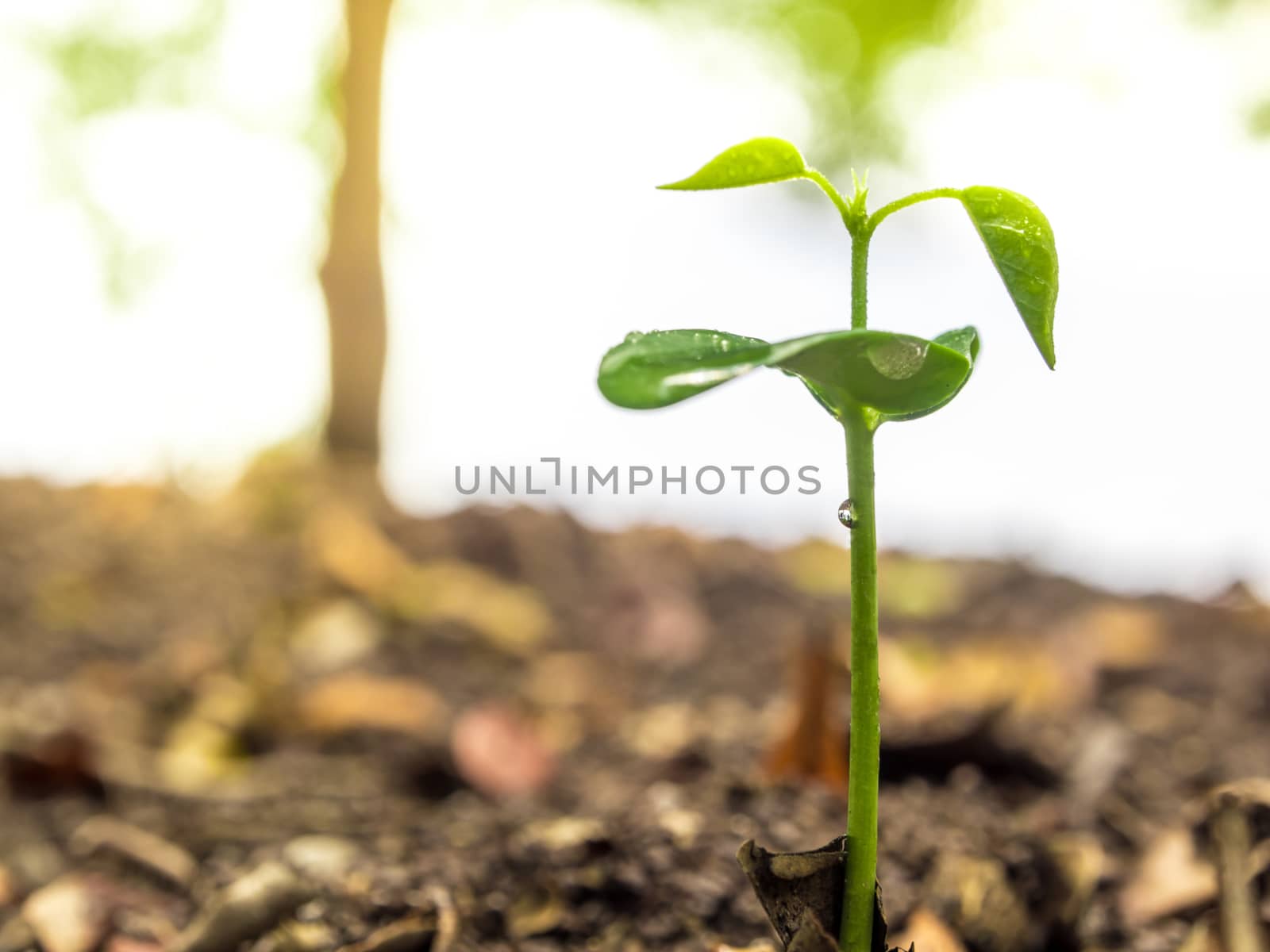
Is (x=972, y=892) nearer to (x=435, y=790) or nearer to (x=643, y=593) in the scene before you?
(x=435, y=790)

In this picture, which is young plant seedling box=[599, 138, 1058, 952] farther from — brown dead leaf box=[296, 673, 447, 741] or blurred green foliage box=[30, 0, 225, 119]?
blurred green foliage box=[30, 0, 225, 119]

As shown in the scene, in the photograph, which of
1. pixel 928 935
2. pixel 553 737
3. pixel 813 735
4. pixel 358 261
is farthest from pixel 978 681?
pixel 358 261

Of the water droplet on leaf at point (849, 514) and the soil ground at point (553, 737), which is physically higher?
the water droplet on leaf at point (849, 514)

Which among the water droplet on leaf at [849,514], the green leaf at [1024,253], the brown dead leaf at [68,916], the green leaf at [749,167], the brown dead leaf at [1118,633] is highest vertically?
the green leaf at [749,167]

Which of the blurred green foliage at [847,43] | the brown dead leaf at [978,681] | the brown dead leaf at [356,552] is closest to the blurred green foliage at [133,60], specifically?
the blurred green foliage at [847,43]

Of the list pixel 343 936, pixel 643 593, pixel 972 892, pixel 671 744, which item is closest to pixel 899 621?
pixel 643 593

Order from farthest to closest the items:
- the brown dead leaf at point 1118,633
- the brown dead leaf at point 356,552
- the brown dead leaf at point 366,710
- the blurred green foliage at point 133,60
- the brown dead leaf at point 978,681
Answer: the blurred green foliage at point 133,60, the brown dead leaf at point 356,552, the brown dead leaf at point 1118,633, the brown dead leaf at point 366,710, the brown dead leaf at point 978,681

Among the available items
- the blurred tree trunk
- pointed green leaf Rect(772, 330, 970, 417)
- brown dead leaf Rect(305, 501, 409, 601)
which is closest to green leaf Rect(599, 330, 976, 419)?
pointed green leaf Rect(772, 330, 970, 417)

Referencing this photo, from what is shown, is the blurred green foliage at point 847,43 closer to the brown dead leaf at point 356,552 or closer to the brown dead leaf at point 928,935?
the brown dead leaf at point 356,552
